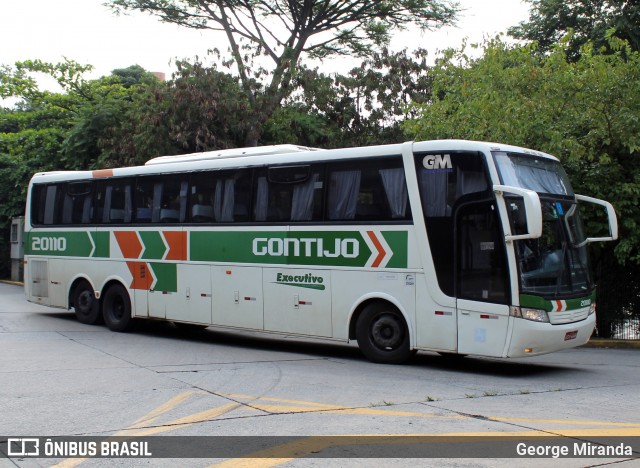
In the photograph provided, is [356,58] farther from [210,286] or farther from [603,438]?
[603,438]

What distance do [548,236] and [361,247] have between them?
2.89 m

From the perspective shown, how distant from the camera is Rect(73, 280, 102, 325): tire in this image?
1730 cm

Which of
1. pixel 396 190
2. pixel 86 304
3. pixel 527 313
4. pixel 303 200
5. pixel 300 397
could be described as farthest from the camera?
pixel 86 304

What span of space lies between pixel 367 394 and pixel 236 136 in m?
18.4

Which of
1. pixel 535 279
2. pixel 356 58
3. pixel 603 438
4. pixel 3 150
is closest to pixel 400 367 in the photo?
pixel 535 279

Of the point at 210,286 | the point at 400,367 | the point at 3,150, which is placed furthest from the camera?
the point at 3,150

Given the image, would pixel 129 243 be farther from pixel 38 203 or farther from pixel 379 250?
pixel 379 250

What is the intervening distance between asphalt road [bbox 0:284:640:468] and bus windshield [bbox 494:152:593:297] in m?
1.36

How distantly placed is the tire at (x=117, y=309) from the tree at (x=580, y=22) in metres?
18.0

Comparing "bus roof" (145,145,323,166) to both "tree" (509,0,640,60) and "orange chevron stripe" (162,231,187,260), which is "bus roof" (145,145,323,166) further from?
"tree" (509,0,640,60)

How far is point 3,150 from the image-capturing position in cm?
4044

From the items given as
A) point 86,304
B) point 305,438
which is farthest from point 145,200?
point 305,438

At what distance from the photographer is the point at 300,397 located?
9102mm

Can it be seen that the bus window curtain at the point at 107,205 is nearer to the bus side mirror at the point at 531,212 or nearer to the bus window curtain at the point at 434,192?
the bus window curtain at the point at 434,192
